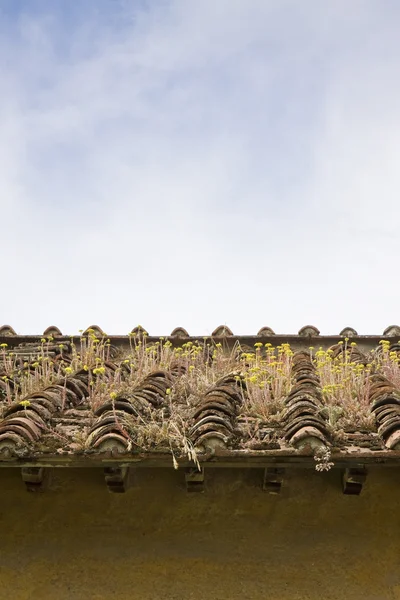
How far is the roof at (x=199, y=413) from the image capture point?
3.93 metres

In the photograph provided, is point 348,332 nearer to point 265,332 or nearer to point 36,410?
point 265,332

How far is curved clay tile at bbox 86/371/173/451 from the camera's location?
3.99m

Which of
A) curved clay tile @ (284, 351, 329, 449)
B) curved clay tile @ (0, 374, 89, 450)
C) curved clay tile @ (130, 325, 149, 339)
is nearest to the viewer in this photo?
curved clay tile @ (284, 351, 329, 449)

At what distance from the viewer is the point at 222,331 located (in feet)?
28.3

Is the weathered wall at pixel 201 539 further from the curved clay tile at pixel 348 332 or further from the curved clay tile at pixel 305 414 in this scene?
the curved clay tile at pixel 348 332

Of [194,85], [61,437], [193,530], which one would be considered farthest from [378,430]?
[194,85]

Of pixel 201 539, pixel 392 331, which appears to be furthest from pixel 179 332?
pixel 201 539

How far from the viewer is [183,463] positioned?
13.0ft

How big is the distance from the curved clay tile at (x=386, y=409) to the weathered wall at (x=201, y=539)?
19.2 inches

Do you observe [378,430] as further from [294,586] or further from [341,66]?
[341,66]

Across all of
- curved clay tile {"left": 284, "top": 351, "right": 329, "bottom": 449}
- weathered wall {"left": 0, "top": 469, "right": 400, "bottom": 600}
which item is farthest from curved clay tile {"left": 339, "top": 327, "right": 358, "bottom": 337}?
weathered wall {"left": 0, "top": 469, "right": 400, "bottom": 600}

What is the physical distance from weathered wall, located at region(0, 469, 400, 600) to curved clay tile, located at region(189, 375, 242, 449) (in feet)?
1.58

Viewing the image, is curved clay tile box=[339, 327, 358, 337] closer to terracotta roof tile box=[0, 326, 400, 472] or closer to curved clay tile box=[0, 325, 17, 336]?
terracotta roof tile box=[0, 326, 400, 472]

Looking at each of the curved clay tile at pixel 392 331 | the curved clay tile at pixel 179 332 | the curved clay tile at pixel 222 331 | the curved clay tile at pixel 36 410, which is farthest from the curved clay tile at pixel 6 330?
the curved clay tile at pixel 392 331
